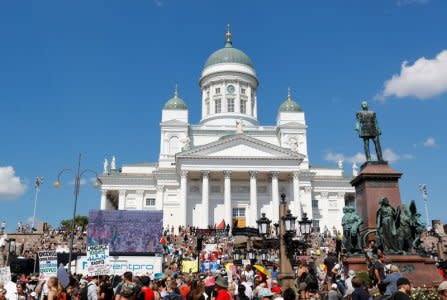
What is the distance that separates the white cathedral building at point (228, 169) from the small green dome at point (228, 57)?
0.60ft

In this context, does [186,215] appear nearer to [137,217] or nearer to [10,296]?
[137,217]

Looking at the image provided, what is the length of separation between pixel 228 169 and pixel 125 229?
22386 mm

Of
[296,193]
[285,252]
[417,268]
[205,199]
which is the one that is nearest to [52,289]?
[285,252]

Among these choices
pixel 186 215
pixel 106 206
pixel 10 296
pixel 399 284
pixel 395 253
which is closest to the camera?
pixel 399 284

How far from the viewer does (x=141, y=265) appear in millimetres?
20062

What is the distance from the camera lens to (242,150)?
167 feet

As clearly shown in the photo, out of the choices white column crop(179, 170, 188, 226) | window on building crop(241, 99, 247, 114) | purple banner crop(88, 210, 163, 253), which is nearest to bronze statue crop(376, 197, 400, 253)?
purple banner crop(88, 210, 163, 253)

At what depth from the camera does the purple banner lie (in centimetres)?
2862

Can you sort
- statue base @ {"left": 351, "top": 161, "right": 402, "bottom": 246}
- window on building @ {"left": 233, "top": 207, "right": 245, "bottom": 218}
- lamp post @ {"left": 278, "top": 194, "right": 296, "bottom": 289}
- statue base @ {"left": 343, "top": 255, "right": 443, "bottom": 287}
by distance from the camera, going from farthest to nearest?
1. window on building @ {"left": 233, "top": 207, "right": 245, "bottom": 218}
2. statue base @ {"left": 351, "top": 161, "right": 402, "bottom": 246}
3. lamp post @ {"left": 278, "top": 194, "right": 296, "bottom": 289}
4. statue base @ {"left": 343, "top": 255, "right": 443, "bottom": 287}

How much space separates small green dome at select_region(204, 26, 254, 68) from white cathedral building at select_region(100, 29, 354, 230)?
0.60 feet

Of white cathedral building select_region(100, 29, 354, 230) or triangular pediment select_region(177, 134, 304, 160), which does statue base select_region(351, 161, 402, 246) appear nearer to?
white cathedral building select_region(100, 29, 354, 230)

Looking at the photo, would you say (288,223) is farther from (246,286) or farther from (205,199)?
(205,199)

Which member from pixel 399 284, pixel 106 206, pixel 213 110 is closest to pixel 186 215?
pixel 106 206

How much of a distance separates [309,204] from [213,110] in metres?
21.5
